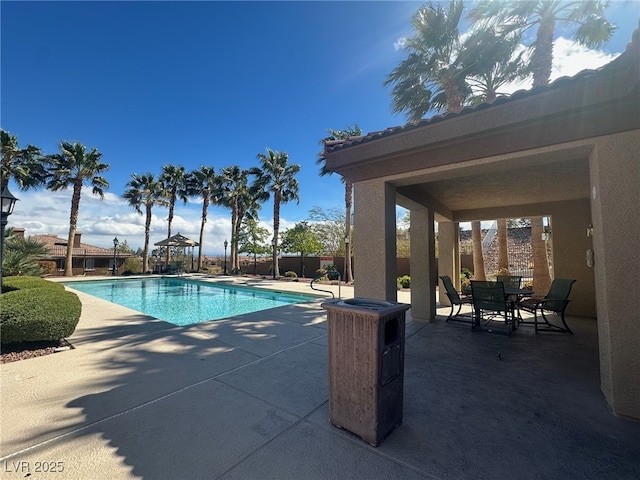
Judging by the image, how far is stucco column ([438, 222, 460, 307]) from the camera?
8.84 metres

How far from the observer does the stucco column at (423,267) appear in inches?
262

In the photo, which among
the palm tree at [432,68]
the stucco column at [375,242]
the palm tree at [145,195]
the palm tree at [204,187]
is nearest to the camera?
the stucco column at [375,242]

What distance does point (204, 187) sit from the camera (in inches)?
1004

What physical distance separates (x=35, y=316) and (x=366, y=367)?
527cm

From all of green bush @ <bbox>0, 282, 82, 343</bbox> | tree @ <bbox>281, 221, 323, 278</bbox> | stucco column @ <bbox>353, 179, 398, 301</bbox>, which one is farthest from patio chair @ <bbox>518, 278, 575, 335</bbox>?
tree @ <bbox>281, 221, 323, 278</bbox>

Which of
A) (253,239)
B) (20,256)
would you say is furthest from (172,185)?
(20,256)

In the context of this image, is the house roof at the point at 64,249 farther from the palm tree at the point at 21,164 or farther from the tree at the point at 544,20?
the tree at the point at 544,20

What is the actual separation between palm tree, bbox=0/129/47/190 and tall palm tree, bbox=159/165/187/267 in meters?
8.01

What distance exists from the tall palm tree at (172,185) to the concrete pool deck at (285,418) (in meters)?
23.5

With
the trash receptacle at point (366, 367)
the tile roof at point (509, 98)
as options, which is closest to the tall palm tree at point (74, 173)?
the tile roof at point (509, 98)

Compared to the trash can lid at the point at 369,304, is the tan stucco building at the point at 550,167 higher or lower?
higher

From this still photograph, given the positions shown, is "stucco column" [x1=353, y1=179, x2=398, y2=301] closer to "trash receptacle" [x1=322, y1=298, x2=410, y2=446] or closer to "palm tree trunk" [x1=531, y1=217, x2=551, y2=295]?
A: "trash receptacle" [x1=322, y1=298, x2=410, y2=446]

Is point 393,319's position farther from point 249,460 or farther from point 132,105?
point 132,105

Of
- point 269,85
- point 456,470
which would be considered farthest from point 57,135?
point 456,470
